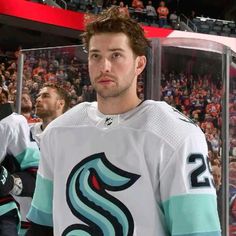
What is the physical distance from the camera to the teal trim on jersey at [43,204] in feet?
4.65

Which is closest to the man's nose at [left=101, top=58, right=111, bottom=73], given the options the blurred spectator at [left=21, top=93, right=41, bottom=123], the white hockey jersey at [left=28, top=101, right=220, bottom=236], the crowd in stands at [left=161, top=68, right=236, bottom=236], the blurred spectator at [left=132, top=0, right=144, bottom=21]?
the white hockey jersey at [left=28, top=101, right=220, bottom=236]

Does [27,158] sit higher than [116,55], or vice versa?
[116,55]

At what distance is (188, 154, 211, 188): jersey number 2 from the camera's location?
1187mm

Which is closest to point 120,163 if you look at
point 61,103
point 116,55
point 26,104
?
point 116,55

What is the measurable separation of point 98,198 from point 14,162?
1.10 m

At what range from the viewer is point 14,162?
2.30m

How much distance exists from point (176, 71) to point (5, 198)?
3.05 feet

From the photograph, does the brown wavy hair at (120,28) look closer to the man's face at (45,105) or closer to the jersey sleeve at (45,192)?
the jersey sleeve at (45,192)

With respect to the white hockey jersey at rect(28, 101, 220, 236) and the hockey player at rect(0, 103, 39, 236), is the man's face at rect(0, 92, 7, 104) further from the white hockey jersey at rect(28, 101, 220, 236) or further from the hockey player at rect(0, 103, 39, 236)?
the white hockey jersey at rect(28, 101, 220, 236)

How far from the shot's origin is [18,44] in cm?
1292

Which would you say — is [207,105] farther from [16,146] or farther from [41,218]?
[41,218]

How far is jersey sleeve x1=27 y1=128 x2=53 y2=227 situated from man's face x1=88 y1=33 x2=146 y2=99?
0.77 ft

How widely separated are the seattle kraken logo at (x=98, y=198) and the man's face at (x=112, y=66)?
173mm

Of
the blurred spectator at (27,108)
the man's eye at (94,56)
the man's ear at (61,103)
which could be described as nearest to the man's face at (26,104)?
the blurred spectator at (27,108)
